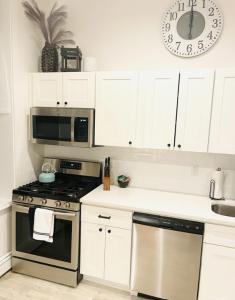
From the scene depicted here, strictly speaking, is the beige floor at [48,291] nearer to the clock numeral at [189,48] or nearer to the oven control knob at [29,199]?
the oven control knob at [29,199]

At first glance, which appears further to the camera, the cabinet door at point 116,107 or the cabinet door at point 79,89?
the cabinet door at point 79,89

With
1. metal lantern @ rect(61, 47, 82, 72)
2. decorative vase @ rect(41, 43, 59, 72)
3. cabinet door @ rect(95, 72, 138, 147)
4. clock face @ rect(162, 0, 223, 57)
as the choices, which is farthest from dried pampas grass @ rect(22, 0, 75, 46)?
clock face @ rect(162, 0, 223, 57)

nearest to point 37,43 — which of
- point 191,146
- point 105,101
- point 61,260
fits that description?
point 105,101

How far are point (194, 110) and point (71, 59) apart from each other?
140 cm

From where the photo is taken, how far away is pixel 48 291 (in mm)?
2463

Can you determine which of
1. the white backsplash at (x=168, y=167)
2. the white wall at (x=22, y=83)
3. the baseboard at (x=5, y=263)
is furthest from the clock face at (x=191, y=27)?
the baseboard at (x=5, y=263)

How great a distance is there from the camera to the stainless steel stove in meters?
2.45

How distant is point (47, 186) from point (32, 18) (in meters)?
1.80

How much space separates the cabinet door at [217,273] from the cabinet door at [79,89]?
5.70 feet

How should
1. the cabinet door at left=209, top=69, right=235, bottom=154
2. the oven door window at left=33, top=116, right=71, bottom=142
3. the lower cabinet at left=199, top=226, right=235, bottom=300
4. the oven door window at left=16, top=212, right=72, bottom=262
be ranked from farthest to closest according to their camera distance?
1. the oven door window at left=33, top=116, right=71, bottom=142
2. the oven door window at left=16, top=212, right=72, bottom=262
3. the cabinet door at left=209, top=69, right=235, bottom=154
4. the lower cabinet at left=199, top=226, right=235, bottom=300

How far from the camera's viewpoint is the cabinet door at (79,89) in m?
2.61

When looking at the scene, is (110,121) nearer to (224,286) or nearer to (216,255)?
(216,255)

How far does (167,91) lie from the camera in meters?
2.38

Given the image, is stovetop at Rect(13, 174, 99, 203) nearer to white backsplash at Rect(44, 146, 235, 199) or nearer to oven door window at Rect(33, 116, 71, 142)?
white backsplash at Rect(44, 146, 235, 199)
